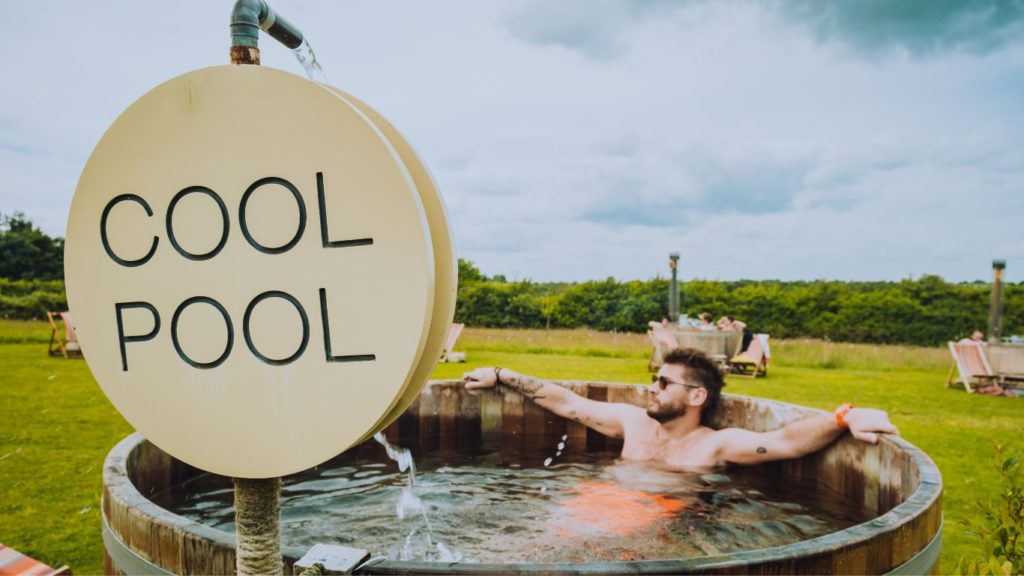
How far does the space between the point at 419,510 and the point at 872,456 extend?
2575 millimetres

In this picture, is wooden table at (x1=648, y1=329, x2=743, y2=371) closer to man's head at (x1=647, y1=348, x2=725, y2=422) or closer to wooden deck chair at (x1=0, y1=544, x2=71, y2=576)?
man's head at (x1=647, y1=348, x2=725, y2=422)

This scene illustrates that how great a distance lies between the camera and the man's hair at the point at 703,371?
16.1 ft

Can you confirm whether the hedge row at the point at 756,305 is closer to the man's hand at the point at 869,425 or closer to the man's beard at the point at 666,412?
the man's beard at the point at 666,412

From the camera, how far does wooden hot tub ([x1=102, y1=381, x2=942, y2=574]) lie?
177 centimetres

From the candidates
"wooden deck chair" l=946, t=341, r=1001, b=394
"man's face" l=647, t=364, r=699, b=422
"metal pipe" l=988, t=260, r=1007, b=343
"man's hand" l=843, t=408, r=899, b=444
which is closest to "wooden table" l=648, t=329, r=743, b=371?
"wooden deck chair" l=946, t=341, r=1001, b=394

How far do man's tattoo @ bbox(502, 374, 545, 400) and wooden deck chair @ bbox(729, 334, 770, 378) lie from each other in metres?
6.78

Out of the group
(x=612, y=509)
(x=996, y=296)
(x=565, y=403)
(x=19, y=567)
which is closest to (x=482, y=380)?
(x=565, y=403)

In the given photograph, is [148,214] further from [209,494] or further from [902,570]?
[209,494]

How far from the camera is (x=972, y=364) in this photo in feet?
35.1

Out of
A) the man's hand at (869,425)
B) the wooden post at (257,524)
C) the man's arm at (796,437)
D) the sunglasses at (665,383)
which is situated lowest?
the man's arm at (796,437)

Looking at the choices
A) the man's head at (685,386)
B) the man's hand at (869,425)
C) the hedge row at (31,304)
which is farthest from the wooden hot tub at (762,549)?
the hedge row at (31,304)

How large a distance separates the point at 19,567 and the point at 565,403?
3.80m

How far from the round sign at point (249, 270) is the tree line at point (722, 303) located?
18681 millimetres

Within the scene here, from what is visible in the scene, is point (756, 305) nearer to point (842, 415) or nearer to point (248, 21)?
point (842, 415)
